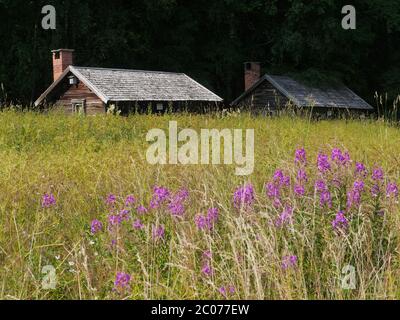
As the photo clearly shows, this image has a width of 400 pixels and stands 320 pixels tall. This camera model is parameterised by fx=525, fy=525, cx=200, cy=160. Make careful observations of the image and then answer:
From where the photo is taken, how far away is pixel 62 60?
26.2 m

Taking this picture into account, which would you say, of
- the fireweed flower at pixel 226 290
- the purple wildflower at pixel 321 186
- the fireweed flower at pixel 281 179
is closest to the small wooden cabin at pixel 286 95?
the fireweed flower at pixel 281 179

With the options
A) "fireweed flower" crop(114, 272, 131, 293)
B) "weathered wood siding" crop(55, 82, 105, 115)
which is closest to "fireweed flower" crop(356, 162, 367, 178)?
"fireweed flower" crop(114, 272, 131, 293)

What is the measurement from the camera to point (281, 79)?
29969 mm

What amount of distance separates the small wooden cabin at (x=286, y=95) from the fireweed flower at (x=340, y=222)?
24951 millimetres

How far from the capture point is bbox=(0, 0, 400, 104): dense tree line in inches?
1193

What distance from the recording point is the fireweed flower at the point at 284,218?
3516 mm

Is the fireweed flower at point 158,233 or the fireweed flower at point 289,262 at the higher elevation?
the fireweed flower at point 158,233

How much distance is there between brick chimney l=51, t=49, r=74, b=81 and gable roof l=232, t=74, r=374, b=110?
9737 mm

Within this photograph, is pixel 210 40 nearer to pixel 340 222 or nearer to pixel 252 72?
pixel 252 72

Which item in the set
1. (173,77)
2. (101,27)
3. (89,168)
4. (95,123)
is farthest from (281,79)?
(89,168)

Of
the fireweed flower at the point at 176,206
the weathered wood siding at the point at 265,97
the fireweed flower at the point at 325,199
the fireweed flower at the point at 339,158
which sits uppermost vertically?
the fireweed flower at the point at 339,158

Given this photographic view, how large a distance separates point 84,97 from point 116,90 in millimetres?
2572

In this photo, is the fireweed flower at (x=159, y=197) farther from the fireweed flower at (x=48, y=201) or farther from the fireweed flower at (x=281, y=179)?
the fireweed flower at (x=48, y=201)

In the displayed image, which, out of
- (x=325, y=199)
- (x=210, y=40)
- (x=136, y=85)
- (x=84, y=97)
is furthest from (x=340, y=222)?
(x=210, y=40)
